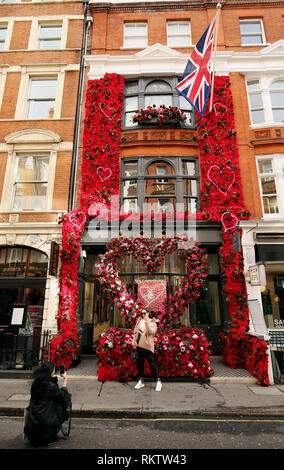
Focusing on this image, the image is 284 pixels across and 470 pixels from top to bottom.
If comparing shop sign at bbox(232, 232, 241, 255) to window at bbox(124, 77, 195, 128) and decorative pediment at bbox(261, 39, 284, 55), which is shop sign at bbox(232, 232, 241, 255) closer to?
window at bbox(124, 77, 195, 128)

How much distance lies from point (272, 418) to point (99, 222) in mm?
7887

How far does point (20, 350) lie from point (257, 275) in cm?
772

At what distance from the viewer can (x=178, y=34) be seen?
44.3 ft

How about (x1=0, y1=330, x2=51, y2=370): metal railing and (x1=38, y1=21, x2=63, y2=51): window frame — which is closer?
(x1=0, y1=330, x2=51, y2=370): metal railing

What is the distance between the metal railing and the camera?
27.0 feet

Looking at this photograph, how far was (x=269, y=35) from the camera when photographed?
13062mm

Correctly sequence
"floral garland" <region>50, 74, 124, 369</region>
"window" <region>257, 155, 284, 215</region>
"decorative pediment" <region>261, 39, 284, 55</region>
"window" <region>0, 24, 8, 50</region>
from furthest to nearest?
"window" <region>0, 24, 8, 50</region> → "decorative pediment" <region>261, 39, 284, 55</region> → "window" <region>257, 155, 284, 215</region> → "floral garland" <region>50, 74, 124, 369</region>

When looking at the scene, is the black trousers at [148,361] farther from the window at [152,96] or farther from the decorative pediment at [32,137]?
the window at [152,96]

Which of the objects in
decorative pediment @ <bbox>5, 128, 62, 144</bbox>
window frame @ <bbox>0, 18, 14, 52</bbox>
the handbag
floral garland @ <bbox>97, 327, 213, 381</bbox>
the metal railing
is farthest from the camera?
window frame @ <bbox>0, 18, 14, 52</bbox>

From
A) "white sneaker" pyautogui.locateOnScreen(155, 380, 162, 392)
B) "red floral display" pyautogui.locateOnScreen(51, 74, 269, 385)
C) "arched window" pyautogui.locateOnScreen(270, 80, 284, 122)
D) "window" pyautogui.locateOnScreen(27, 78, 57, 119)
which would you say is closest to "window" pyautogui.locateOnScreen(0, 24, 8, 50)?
"window" pyautogui.locateOnScreen(27, 78, 57, 119)

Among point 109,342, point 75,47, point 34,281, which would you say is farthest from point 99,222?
point 75,47

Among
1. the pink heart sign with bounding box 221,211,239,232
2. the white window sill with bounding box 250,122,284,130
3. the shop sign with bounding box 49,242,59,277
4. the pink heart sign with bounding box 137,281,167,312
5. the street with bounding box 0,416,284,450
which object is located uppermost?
the white window sill with bounding box 250,122,284,130

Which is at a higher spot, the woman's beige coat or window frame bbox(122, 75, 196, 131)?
window frame bbox(122, 75, 196, 131)

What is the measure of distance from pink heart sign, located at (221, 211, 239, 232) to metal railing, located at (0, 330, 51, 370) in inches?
287
